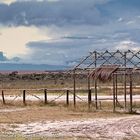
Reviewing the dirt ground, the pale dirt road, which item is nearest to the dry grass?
the dirt ground

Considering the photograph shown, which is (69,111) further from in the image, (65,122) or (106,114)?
(65,122)

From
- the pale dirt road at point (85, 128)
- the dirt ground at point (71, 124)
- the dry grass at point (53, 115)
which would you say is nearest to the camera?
the pale dirt road at point (85, 128)

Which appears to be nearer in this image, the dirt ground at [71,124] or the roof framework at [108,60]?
the dirt ground at [71,124]

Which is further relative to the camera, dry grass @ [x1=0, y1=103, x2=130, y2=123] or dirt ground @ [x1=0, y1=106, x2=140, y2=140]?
dry grass @ [x1=0, y1=103, x2=130, y2=123]

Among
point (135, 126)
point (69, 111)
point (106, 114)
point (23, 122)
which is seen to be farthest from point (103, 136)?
point (69, 111)

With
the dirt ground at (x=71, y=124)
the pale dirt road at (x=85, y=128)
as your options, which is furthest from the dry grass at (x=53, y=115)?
the pale dirt road at (x=85, y=128)

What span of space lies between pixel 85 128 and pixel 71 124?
2.06 meters

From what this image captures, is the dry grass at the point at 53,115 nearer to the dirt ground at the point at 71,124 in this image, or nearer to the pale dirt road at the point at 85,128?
the dirt ground at the point at 71,124

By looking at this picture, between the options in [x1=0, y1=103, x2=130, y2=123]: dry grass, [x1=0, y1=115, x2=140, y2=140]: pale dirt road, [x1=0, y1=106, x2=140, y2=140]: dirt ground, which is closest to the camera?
[x1=0, y1=115, x2=140, y2=140]: pale dirt road

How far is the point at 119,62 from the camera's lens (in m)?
45.1

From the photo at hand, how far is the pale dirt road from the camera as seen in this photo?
2675 centimetres

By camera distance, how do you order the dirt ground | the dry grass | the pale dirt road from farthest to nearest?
the dry grass < the dirt ground < the pale dirt road

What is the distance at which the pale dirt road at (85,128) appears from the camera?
87.8ft

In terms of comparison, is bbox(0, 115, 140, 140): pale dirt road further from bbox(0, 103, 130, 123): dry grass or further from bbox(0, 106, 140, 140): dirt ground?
bbox(0, 103, 130, 123): dry grass
